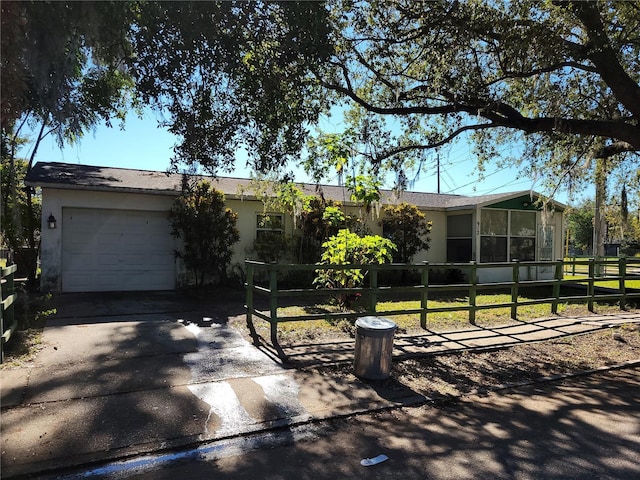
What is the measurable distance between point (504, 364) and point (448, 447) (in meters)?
3.11

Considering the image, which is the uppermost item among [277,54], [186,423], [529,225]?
[277,54]

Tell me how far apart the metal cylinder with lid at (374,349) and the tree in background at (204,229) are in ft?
23.8

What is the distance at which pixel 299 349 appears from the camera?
679 centimetres

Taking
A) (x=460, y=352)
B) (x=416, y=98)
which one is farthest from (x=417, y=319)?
(x=416, y=98)

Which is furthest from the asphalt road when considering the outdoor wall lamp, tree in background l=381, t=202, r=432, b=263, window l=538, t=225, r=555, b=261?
window l=538, t=225, r=555, b=261

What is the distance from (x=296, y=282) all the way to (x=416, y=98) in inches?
279

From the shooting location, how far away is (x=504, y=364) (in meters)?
6.63

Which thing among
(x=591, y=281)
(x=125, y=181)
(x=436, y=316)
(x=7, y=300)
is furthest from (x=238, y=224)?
(x=591, y=281)

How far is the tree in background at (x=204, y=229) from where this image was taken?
11867mm

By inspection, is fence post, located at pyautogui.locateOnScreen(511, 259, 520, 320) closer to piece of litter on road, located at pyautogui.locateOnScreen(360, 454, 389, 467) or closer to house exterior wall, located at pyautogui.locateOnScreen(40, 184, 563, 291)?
house exterior wall, located at pyautogui.locateOnScreen(40, 184, 563, 291)

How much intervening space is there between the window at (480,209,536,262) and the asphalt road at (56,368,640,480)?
11837 millimetres

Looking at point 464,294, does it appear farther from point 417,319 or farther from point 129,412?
point 129,412

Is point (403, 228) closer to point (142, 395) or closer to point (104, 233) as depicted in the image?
point (104, 233)

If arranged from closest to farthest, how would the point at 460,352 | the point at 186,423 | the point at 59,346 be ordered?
the point at 186,423
the point at 59,346
the point at 460,352
